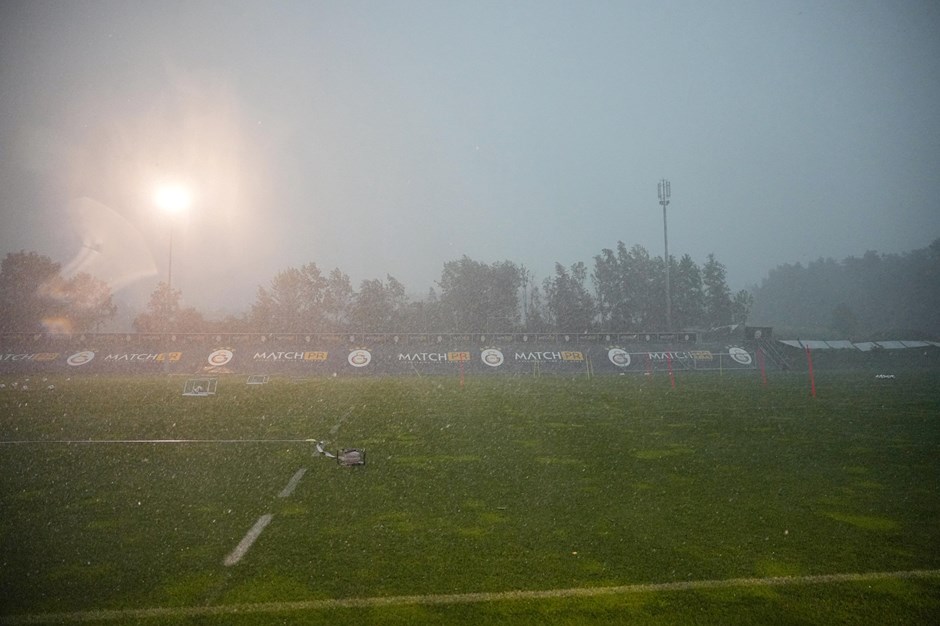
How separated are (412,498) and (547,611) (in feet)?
10.8

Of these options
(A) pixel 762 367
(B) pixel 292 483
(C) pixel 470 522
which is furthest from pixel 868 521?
(A) pixel 762 367

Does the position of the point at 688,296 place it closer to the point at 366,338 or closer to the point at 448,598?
the point at 366,338

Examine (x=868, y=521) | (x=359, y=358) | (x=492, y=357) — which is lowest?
(x=868, y=521)

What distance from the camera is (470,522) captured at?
6281 mm

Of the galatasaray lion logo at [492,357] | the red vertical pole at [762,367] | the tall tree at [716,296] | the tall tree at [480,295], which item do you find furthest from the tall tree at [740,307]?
the galatasaray lion logo at [492,357]

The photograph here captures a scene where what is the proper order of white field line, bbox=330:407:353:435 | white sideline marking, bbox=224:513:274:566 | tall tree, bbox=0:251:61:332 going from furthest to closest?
tall tree, bbox=0:251:61:332
white field line, bbox=330:407:353:435
white sideline marking, bbox=224:513:274:566

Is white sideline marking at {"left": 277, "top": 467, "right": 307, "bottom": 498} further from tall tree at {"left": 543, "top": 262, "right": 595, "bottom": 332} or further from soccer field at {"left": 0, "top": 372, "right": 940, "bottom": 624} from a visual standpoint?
tall tree at {"left": 543, "top": 262, "right": 595, "bottom": 332}

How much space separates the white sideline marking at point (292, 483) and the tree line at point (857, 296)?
57701 millimetres

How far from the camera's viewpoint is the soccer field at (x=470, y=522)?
4371 millimetres

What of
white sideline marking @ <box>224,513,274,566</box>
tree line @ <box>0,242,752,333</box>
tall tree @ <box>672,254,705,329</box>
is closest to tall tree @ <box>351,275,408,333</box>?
tree line @ <box>0,242,752,333</box>

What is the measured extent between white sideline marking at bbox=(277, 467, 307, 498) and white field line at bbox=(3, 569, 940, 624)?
308 centimetres

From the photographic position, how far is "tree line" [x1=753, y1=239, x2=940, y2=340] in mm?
88250

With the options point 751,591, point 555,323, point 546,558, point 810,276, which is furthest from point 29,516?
point 810,276

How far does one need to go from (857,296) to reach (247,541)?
546 ft
